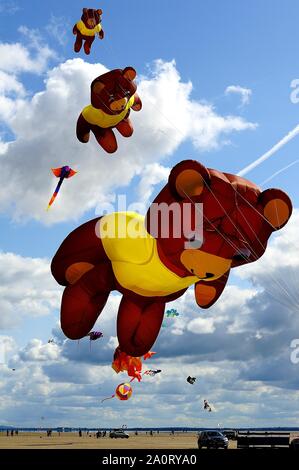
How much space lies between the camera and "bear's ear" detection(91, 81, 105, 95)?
45.8ft

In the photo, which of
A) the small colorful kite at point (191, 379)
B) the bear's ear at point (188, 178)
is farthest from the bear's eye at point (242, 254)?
the small colorful kite at point (191, 379)

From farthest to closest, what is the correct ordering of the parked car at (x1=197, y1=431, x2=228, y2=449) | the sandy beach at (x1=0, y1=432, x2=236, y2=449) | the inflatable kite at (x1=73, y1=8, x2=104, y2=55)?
the sandy beach at (x1=0, y1=432, x2=236, y2=449) → the parked car at (x1=197, y1=431, x2=228, y2=449) → the inflatable kite at (x1=73, y1=8, x2=104, y2=55)

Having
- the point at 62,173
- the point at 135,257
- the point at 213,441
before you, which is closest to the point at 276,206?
the point at 135,257

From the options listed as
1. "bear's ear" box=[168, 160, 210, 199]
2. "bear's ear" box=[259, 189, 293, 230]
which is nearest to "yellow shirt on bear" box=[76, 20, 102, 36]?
"bear's ear" box=[168, 160, 210, 199]

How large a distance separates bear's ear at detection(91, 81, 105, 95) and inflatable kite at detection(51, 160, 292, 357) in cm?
355

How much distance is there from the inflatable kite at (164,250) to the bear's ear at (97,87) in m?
3.55

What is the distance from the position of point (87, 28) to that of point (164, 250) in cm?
812

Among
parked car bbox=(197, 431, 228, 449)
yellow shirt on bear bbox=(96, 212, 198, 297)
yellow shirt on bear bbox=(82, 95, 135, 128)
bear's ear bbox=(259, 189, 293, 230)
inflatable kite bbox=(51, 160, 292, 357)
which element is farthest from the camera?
parked car bbox=(197, 431, 228, 449)

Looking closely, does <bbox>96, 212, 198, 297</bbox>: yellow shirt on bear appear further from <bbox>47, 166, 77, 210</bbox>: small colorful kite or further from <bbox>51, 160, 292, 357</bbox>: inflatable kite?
<bbox>47, 166, 77, 210</bbox>: small colorful kite
